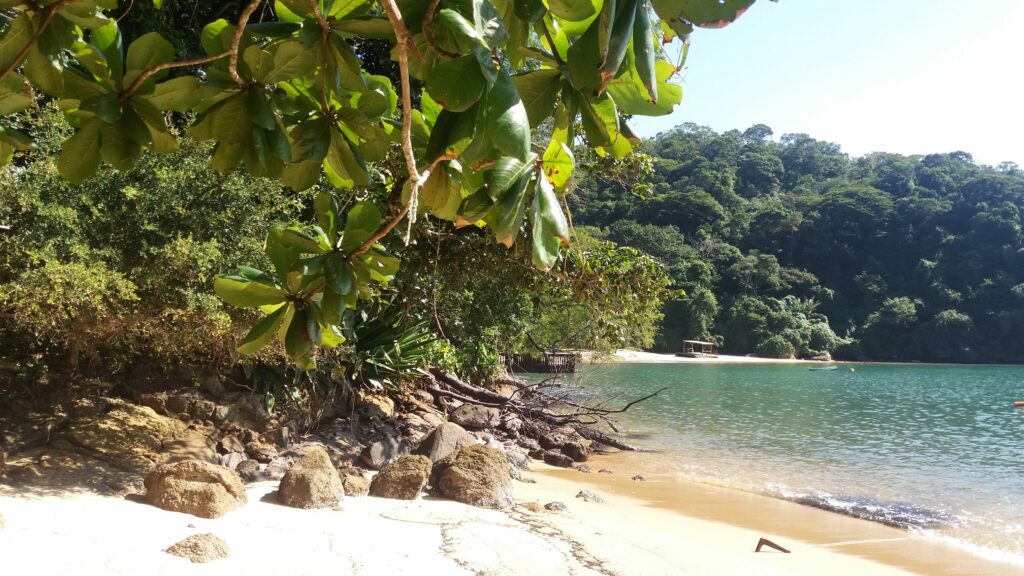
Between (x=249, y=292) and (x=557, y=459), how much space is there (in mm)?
10026

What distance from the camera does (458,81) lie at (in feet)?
2.73

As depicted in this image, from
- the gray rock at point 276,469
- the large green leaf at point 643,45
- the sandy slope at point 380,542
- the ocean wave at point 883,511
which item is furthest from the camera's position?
the ocean wave at point 883,511

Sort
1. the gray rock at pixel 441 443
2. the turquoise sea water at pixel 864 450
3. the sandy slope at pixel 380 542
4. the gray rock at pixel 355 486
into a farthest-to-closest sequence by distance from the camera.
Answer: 1. the turquoise sea water at pixel 864 450
2. the gray rock at pixel 441 443
3. the gray rock at pixel 355 486
4. the sandy slope at pixel 380 542

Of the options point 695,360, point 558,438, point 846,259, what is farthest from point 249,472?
point 846,259

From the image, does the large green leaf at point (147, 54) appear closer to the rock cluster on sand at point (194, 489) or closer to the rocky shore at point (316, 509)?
the rocky shore at point (316, 509)

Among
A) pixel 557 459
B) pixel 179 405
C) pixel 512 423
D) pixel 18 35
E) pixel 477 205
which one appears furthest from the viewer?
pixel 512 423

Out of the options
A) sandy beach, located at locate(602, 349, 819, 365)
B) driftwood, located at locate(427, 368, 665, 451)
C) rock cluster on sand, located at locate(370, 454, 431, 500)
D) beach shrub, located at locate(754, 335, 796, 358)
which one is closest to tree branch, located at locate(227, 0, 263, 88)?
rock cluster on sand, located at locate(370, 454, 431, 500)

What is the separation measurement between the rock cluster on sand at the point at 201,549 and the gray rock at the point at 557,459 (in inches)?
286

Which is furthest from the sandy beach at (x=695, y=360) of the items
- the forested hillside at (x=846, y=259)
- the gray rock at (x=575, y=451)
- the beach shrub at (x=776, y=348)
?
the gray rock at (x=575, y=451)

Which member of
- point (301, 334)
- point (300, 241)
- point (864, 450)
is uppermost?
point (300, 241)

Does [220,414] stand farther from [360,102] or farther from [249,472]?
[360,102]

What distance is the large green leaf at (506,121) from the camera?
2.70ft

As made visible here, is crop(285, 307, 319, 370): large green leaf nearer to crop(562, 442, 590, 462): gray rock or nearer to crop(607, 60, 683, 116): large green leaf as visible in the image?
crop(607, 60, 683, 116): large green leaf

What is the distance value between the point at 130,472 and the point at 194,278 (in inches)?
61.8
